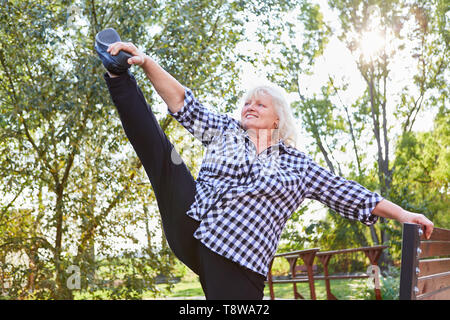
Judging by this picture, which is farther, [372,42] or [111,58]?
[372,42]

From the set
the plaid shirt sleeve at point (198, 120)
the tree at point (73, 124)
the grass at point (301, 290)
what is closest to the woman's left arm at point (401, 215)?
the plaid shirt sleeve at point (198, 120)

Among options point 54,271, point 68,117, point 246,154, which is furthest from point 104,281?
point 246,154

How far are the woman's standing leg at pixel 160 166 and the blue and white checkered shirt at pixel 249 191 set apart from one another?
46mm

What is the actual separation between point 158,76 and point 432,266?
1.16 metres

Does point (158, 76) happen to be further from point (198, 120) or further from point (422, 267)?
point (422, 267)

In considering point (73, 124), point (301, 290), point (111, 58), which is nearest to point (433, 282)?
point (111, 58)

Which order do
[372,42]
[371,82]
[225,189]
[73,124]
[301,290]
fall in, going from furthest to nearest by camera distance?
[301,290]
[371,82]
[372,42]
[73,124]
[225,189]

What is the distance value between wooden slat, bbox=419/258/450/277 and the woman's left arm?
0.10 metres

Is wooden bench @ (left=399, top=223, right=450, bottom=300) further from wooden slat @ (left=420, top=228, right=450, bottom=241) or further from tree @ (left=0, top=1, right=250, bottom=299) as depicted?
tree @ (left=0, top=1, right=250, bottom=299)

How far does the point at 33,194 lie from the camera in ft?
17.0

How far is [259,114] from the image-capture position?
5.86 feet

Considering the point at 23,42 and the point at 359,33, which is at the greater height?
the point at 359,33
